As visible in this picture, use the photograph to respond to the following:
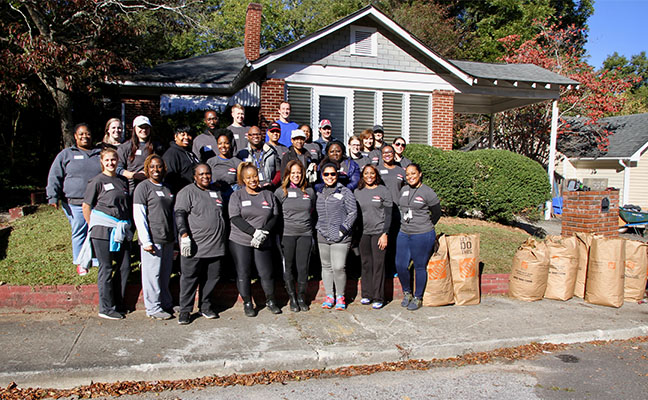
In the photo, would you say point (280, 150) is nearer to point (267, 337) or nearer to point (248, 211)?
point (248, 211)

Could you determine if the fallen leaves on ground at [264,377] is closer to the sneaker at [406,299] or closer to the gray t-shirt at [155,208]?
the sneaker at [406,299]

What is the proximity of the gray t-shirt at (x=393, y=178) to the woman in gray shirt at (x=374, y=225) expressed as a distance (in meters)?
0.38

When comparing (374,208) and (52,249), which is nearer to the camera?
(374,208)

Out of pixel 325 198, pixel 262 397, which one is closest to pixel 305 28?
pixel 325 198

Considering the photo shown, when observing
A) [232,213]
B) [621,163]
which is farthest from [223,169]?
[621,163]

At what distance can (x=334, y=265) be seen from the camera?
19.9 ft

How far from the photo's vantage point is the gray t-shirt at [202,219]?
547 cm

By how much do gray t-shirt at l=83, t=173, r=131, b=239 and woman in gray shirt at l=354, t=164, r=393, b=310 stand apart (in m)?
2.97

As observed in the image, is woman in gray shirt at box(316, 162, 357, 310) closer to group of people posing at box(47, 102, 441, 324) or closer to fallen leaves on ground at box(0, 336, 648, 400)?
group of people posing at box(47, 102, 441, 324)

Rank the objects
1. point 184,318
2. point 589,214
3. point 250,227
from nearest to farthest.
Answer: point 184,318 < point 250,227 < point 589,214

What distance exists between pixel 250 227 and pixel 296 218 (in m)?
0.62

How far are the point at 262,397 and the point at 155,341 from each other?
1516 mm

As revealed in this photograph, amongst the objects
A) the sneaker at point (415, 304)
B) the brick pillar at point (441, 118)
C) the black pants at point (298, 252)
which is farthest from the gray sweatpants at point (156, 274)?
the brick pillar at point (441, 118)

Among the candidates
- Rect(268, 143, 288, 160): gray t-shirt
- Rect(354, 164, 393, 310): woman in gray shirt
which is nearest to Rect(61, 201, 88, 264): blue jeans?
Rect(268, 143, 288, 160): gray t-shirt
